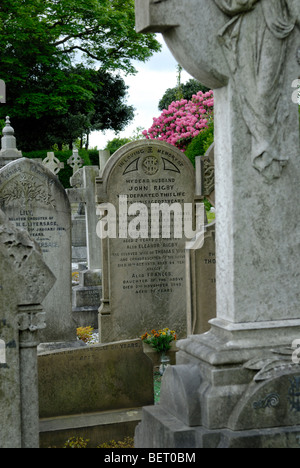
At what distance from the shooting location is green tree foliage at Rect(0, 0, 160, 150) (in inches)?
1073

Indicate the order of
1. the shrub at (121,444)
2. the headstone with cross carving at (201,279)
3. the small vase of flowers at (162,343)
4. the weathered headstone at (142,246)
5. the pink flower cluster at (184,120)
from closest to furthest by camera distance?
the shrub at (121,444) < the headstone with cross carving at (201,279) < the small vase of flowers at (162,343) < the weathered headstone at (142,246) < the pink flower cluster at (184,120)

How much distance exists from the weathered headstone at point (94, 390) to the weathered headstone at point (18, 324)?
3.69 ft

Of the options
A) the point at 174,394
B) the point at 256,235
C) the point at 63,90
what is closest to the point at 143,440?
the point at 174,394

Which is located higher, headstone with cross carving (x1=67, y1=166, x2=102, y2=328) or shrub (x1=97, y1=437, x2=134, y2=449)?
headstone with cross carving (x1=67, y1=166, x2=102, y2=328)

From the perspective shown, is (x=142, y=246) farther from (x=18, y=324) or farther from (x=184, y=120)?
(x=184, y=120)

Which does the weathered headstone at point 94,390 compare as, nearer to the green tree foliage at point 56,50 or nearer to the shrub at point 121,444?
the shrub at point 121,444

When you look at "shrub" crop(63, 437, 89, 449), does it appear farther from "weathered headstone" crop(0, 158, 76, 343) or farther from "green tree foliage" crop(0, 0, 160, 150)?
"green tree foliage" crop(0, 0, 160, 150)

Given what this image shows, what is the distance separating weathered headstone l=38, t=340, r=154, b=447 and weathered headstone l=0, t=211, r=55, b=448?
1.12 metres

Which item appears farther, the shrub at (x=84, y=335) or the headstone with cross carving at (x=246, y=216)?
the shrub at (x=84, y=335)

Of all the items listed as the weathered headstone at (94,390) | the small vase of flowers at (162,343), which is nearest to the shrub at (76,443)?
the weathered headstone at (94,390)

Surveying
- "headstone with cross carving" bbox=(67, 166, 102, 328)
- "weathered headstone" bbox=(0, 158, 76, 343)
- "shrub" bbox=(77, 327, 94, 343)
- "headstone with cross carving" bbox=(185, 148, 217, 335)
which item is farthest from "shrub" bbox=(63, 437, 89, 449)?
"headstone with cross carving" bbox=(67, 166, 102, 328)

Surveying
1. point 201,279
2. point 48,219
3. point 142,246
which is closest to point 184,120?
point 142,246

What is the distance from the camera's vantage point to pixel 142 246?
24.7 feet

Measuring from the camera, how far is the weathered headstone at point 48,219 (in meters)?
7.11
